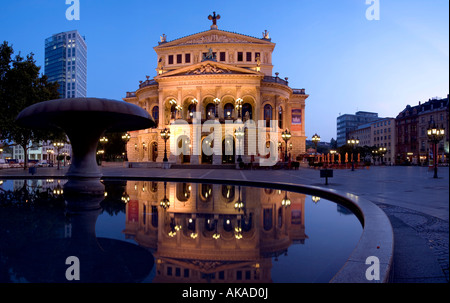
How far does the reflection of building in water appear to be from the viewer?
13.0 ft

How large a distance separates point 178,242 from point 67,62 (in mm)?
164196

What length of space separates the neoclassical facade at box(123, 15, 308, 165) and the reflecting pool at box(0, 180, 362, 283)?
32.0 meters

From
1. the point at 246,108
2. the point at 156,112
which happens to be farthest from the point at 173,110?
the point at 246,108

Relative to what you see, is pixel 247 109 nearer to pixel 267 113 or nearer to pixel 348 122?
pixel 267 113

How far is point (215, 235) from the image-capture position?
5.75m

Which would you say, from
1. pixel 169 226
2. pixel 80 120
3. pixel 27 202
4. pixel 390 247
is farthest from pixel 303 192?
pixel 27 202

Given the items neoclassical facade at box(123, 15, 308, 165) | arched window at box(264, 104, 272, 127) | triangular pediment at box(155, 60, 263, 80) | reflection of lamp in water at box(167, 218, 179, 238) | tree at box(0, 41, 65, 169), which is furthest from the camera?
arched window at box(264, 104, 272, 127)

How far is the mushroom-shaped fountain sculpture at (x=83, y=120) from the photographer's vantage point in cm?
1013

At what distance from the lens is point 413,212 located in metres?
6.97

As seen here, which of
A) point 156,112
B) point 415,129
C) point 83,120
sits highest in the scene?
point 156,112

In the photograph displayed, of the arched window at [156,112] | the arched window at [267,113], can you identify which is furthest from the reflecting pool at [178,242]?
the arched window at [156,112]

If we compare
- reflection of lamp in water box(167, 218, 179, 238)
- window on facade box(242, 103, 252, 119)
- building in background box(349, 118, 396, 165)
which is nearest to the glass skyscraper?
window on facade box(242, 103, 252, 119)

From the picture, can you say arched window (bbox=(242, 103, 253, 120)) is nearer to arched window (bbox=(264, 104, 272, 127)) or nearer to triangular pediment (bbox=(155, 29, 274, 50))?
arched window (bbox=(264, 104, 272, 127))
